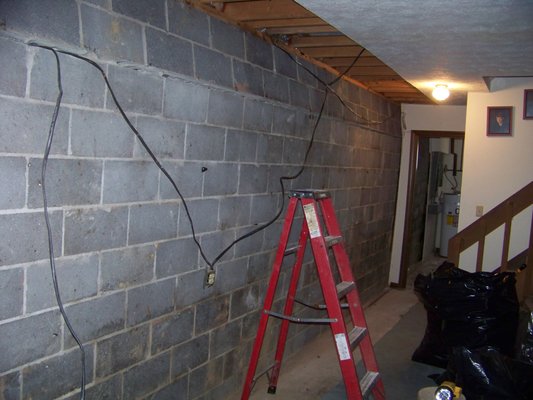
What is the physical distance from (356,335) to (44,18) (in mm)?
2190

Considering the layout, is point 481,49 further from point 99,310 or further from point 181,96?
point 99,310

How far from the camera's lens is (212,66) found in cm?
265

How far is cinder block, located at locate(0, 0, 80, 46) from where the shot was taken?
5.47 ft

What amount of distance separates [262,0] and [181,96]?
29.9 inches

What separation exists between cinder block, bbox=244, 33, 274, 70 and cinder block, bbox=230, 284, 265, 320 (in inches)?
57.7

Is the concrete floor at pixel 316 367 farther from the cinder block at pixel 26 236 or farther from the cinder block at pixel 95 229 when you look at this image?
the cinder block at pixel 26 236

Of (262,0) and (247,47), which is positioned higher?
(262,0)

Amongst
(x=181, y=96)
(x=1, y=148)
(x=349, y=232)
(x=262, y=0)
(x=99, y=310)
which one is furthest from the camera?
(x=349, y=232)

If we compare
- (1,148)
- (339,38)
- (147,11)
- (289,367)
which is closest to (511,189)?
(339,38)

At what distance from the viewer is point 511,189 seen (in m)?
4.16

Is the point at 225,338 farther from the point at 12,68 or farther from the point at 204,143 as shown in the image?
the point at 12,68

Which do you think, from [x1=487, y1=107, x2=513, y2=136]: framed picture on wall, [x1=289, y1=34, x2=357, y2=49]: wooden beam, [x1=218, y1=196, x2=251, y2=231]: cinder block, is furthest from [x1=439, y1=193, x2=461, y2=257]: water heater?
[x1=218, y1=196, x2=251, y2=231]: cinder block

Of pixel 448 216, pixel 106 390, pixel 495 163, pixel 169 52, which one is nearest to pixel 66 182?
pixel 169 52

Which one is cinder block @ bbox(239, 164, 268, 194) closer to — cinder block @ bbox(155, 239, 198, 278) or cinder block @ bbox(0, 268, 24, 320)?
cinder block @ bbox(155, 239, 198, 278)
